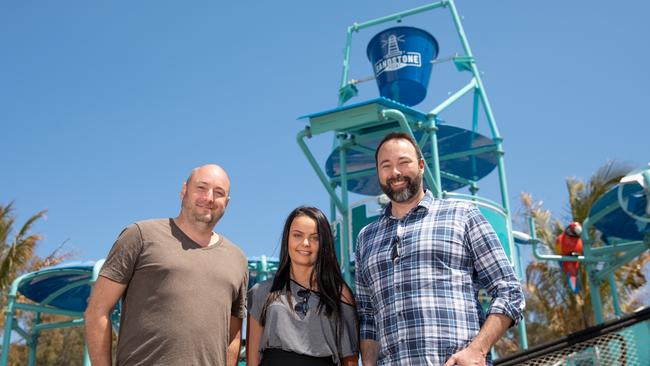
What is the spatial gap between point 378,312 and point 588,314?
1841 cm

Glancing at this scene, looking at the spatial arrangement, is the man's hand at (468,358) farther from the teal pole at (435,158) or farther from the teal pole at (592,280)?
the teal pole at (592,280)

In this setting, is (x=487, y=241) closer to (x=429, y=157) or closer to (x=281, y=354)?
(x=281, y=354)

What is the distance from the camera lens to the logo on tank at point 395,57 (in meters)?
13.6

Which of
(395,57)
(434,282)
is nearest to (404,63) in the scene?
(395,57)

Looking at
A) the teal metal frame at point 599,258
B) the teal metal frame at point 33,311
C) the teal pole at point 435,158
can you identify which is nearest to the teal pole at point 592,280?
the teal metal frame at point 599,258

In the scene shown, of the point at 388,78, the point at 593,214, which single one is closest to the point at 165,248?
the point at 593,214

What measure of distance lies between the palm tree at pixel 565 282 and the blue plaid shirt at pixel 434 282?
16929 mm

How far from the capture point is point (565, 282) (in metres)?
19.7

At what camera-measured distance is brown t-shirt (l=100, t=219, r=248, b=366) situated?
294 cm

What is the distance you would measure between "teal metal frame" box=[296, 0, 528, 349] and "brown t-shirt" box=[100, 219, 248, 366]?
6.71 meters

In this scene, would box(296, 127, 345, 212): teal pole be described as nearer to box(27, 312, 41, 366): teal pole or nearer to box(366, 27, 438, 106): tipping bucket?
box(366, 27, 438, 106): tipping bucket

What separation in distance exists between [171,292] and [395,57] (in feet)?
37.4

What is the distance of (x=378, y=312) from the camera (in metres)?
3.00

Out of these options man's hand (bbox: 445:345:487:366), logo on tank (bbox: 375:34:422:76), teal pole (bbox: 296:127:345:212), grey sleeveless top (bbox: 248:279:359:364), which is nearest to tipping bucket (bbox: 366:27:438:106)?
logo on tank (bbox: 375:34:422:76)
